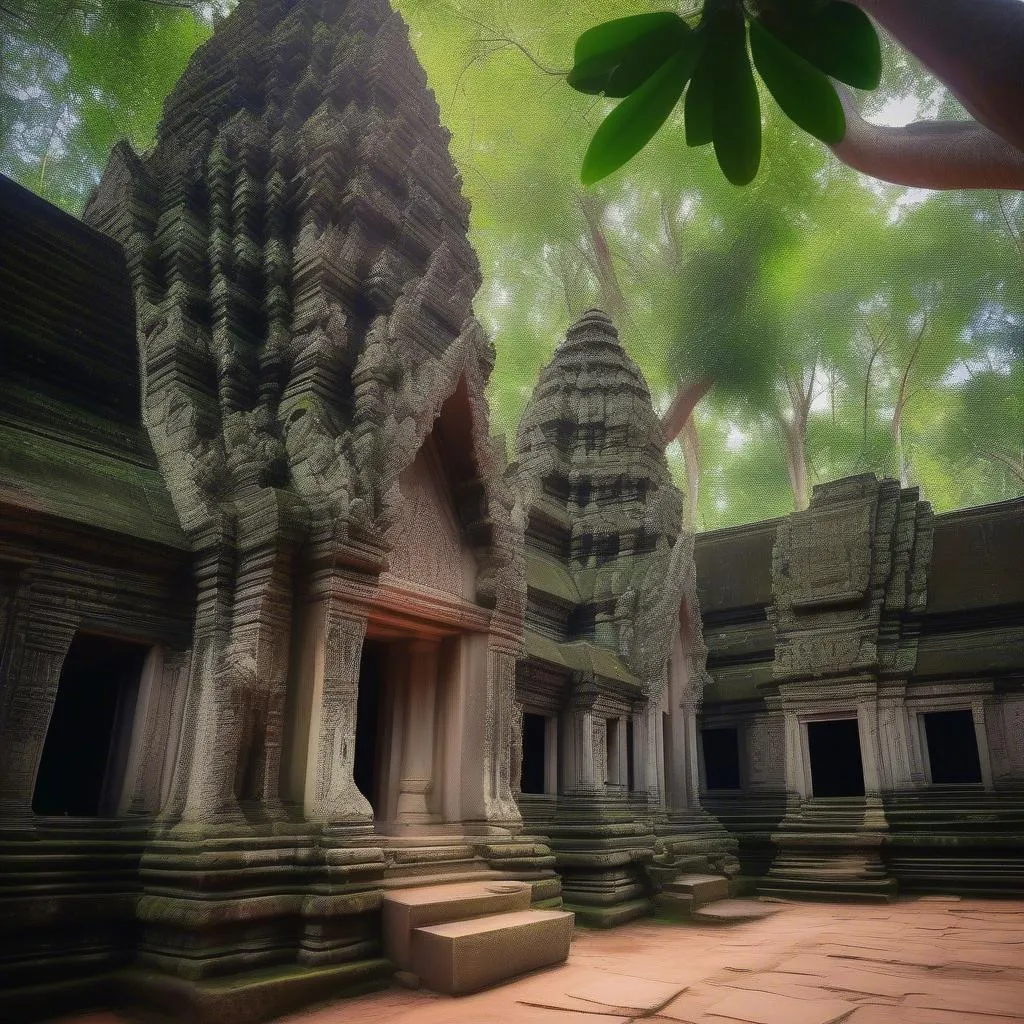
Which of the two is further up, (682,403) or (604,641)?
(682,403)

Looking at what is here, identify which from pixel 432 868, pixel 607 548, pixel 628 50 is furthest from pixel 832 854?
pixel 628 50

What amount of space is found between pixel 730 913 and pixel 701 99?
31.6 feet

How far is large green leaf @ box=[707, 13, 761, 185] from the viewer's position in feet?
4.79

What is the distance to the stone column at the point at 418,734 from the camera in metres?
7.14

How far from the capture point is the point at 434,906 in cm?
558

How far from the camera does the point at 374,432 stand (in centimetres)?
666

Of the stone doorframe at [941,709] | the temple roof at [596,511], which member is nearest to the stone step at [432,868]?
the temple roof at [596,511]

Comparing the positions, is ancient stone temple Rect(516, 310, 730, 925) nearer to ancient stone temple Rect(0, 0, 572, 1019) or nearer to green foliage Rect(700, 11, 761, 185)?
ancient stone temple Rect(0, 0, 572, 1019)

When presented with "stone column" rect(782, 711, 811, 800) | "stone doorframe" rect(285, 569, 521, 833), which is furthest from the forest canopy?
"stone doorframe" rect(285, 569, 521, 833)

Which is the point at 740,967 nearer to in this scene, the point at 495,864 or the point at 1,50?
the point at 495,864

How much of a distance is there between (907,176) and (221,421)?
527 cm

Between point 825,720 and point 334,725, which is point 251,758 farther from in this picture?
point 825,720

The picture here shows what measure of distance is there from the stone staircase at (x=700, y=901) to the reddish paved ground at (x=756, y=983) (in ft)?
2.36

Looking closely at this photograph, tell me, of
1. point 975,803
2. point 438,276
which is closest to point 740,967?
point 438,276
